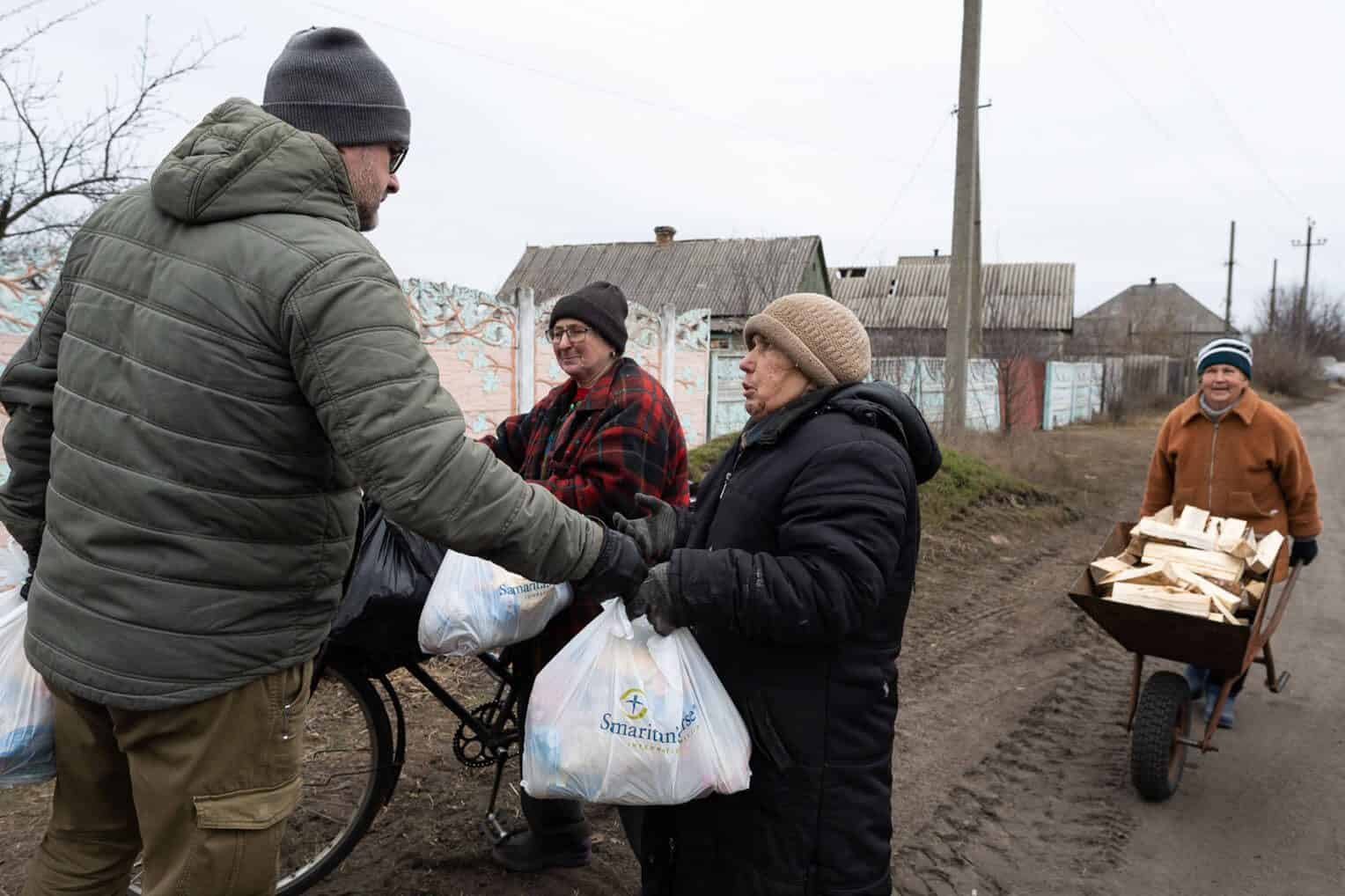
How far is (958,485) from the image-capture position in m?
9.57

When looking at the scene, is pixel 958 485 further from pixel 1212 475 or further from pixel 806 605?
pixel 806 605

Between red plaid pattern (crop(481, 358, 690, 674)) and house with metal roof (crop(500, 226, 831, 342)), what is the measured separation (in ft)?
67.5

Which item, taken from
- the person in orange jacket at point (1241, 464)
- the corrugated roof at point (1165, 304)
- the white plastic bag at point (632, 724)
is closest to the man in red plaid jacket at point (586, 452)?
the white plastic bag at point (632, 724)

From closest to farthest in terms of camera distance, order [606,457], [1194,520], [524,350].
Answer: [606,457] → [1194,520] → [524,350]

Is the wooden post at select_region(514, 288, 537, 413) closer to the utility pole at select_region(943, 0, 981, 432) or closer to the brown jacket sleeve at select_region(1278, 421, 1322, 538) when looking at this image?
the brown jacket sleeve at select_region(1278, 421, 1322, 538)

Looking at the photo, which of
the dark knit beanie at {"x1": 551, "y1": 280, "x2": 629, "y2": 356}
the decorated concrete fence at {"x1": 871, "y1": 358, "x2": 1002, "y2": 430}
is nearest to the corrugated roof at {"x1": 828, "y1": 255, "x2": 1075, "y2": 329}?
the decorated concrete fence at {"x1": 871, "y1": 358, "x2": 1002, "y2": 430}

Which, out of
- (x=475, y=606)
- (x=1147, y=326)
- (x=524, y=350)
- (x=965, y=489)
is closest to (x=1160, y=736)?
(x=475, y=606)

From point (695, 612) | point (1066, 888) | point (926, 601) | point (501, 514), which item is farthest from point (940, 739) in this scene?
point (501, 514)

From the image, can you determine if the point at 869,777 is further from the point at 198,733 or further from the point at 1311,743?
the point at 1311,743

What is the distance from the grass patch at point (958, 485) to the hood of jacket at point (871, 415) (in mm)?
5878

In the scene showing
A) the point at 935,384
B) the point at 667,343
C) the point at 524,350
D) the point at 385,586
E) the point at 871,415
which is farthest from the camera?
the point at 935,384

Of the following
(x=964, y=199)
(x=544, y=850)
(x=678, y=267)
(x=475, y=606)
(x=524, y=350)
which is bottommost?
(x=544, y=850)

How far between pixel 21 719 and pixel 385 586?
2.69ft

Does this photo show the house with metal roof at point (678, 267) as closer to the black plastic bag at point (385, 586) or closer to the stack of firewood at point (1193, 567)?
the stack of firewood at point (1193, 567)
